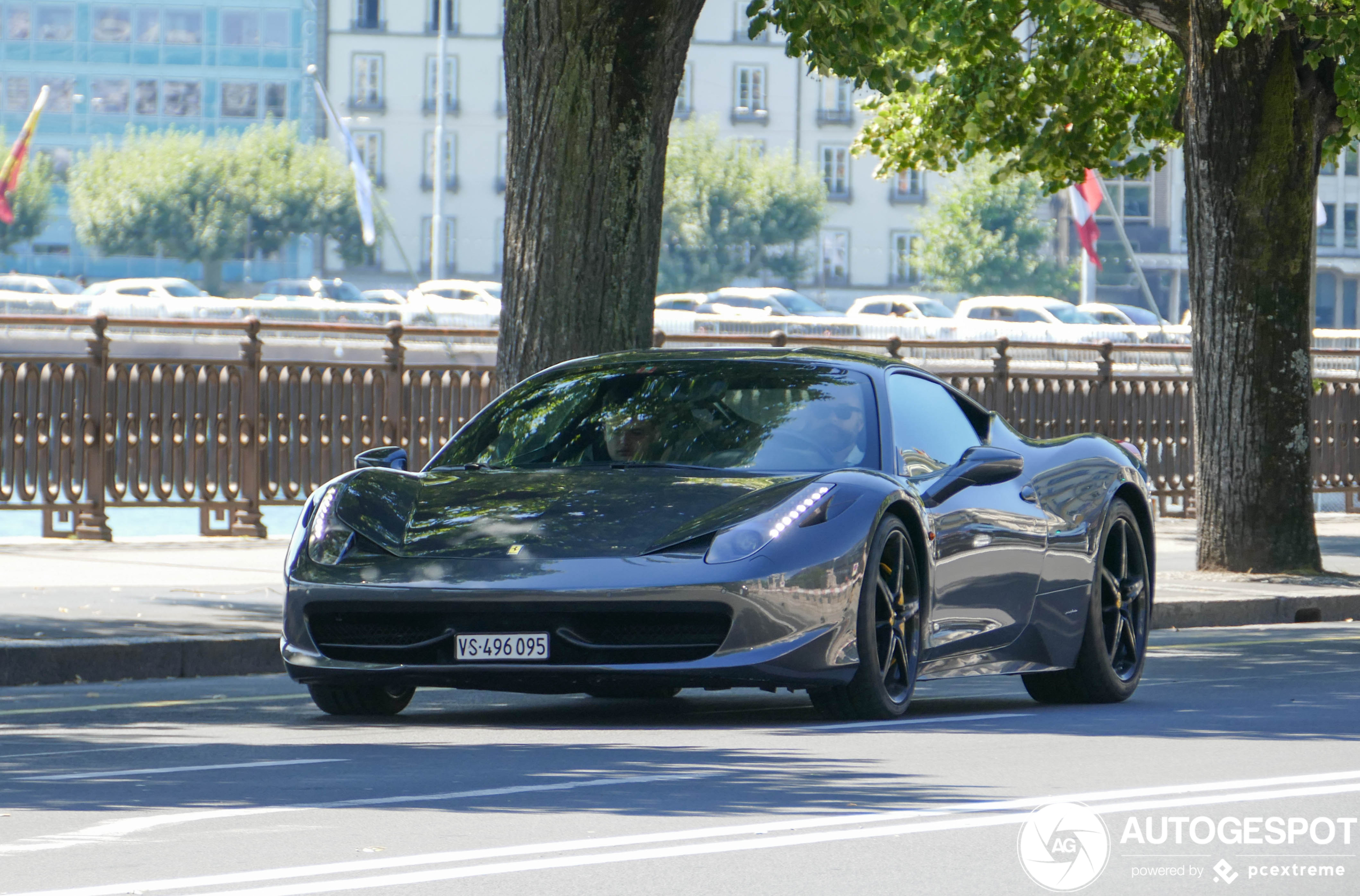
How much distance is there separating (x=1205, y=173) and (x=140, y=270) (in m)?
83.1

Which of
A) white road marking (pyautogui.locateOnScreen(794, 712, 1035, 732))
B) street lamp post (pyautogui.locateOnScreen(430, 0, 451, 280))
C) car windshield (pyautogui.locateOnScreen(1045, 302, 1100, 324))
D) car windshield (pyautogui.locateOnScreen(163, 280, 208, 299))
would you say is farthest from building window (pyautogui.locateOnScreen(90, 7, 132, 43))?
white road marking (pyautogui.locateOnScreen(794, 712, 1035, 732))

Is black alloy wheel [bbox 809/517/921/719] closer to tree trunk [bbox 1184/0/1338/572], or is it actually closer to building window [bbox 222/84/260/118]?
tree trunk [bbox 1184/0/1338/572]

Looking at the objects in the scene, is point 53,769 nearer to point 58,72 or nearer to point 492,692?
point 492,692

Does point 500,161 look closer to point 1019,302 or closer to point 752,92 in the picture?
point 752,92

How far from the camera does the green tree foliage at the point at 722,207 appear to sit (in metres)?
90.6

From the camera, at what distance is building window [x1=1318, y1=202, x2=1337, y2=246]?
9200cm

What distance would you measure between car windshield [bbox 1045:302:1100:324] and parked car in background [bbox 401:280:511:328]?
1466cm

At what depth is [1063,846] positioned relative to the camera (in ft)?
18.5

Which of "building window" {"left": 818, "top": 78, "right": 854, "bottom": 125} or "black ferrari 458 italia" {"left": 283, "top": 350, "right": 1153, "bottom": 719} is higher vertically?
"building window" {"left": 818, "top": 78, "right": 854, "bottom": 125}

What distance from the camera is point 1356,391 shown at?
2472 cm

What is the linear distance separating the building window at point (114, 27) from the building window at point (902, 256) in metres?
32.7

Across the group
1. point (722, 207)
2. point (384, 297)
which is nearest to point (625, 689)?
point (384, 297)

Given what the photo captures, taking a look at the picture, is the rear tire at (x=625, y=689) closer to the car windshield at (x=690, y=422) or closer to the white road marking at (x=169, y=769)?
the car windshield at (x=690, y=422)

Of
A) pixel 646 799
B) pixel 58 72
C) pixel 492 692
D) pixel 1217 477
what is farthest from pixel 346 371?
pixel 58 72
